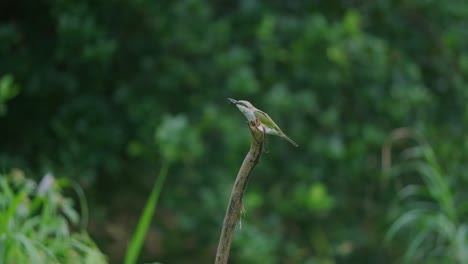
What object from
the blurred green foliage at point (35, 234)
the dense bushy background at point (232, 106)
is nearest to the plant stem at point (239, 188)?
the blurred green foliage at point (35, 234)

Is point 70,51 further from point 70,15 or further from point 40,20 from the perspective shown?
point 40,20

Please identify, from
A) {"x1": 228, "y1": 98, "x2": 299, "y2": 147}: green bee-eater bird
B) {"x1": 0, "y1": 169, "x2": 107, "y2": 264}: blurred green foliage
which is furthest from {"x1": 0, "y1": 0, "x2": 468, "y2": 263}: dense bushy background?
{"x1": 228, "y1": 98, "x2": 299, "y2": 147}: green bee-eater bird

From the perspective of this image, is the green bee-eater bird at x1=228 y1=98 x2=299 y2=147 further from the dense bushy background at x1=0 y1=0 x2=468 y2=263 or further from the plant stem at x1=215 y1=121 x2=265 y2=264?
the dense bushy background at x1=0 y1=0 x2=468 y2=263

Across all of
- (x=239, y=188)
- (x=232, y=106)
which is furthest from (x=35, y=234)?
(x=232, y=106)

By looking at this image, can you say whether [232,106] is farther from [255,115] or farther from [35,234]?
[255,115]

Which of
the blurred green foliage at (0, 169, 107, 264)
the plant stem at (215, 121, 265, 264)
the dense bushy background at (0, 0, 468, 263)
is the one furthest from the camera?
the dense bushy background at (0, 0, 468, 263)

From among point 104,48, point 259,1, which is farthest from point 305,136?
point 104,48
